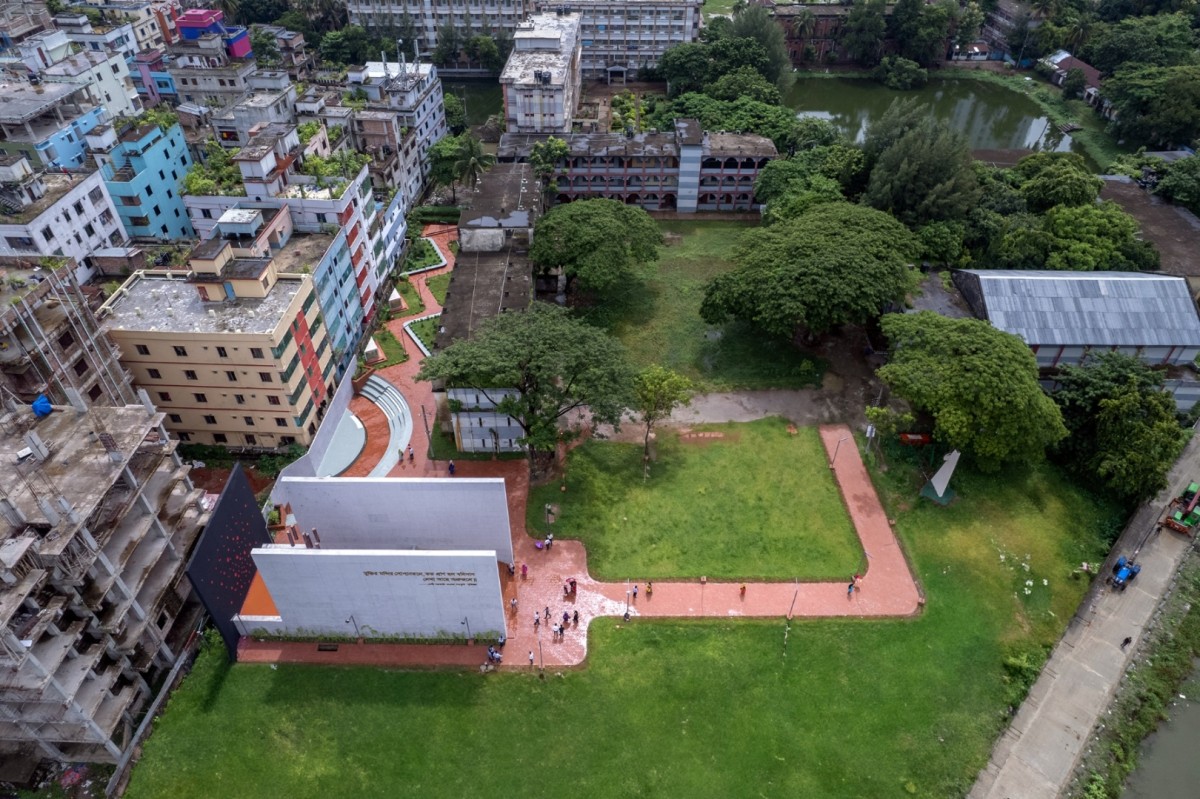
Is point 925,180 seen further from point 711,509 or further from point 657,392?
point 711,509

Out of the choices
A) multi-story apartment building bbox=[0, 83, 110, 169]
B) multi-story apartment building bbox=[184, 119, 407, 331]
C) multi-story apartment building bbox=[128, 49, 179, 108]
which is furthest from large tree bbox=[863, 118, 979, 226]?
multi-story apartment building bbox=[128, 49, 179, 108]

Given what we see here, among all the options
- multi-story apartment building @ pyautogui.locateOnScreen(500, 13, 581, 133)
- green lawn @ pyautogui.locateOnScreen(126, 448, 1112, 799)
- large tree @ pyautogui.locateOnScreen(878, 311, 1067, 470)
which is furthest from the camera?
multi-story apartment building @ pyautogui.locateOnScreen(500, 13, 581, 133)

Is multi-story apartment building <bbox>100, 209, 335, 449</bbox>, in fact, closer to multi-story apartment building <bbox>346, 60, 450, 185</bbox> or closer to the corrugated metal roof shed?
multi-story apartment building <bbox>346, 60, 450, 185</bbox>

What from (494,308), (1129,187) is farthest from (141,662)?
(1129,187)

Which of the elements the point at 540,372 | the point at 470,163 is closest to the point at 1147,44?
the point at 470,163

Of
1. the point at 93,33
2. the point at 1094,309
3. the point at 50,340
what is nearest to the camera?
the point at 50,340

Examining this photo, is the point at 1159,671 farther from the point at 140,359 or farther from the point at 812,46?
the point at 812,46

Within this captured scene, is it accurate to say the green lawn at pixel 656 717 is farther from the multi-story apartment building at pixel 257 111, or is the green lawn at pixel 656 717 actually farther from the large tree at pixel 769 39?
the large tree at pixel 769 39
